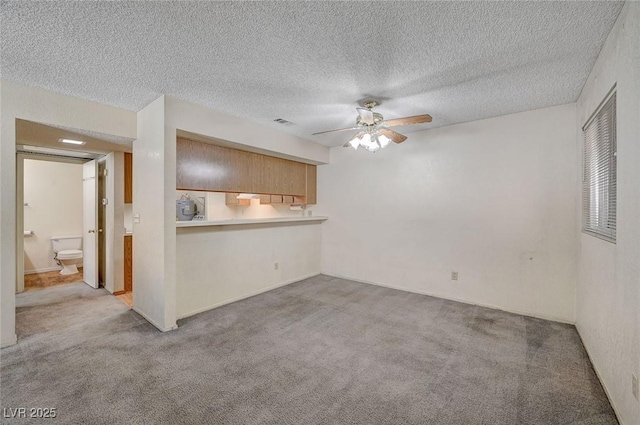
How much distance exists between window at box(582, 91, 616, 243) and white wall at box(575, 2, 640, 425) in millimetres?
136

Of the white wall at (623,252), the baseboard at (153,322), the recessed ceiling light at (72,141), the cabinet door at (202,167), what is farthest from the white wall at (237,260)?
the white wall at (623,252)

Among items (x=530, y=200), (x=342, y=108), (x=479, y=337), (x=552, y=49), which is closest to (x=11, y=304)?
(x=342, y=108)

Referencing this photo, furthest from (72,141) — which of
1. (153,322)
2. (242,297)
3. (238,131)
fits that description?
(242,297)

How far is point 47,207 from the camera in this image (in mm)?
5484

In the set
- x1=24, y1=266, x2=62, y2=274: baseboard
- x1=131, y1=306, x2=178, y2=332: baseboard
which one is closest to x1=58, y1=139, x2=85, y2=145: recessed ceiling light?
x1=131, y1=306, x2=178, y2=332: baseboard

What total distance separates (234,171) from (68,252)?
402 centimetres

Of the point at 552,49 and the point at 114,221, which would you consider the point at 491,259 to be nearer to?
the point at 552,49

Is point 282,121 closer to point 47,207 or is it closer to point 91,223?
point 91,223

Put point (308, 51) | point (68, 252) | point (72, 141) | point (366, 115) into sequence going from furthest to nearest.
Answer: point (68, 252)
point (72, 141)
point (366, 115)
point (308, 51)

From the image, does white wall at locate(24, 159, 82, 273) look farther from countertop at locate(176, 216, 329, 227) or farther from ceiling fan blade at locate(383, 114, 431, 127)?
ceiling fan blade at locate(383, 114, 431, 127)

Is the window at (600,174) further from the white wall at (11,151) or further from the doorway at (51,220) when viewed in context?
the doorway at (51,220)

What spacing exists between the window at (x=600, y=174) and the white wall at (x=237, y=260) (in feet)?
12.3

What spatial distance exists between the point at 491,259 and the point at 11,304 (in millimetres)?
5201

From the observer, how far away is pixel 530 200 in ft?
10.8
